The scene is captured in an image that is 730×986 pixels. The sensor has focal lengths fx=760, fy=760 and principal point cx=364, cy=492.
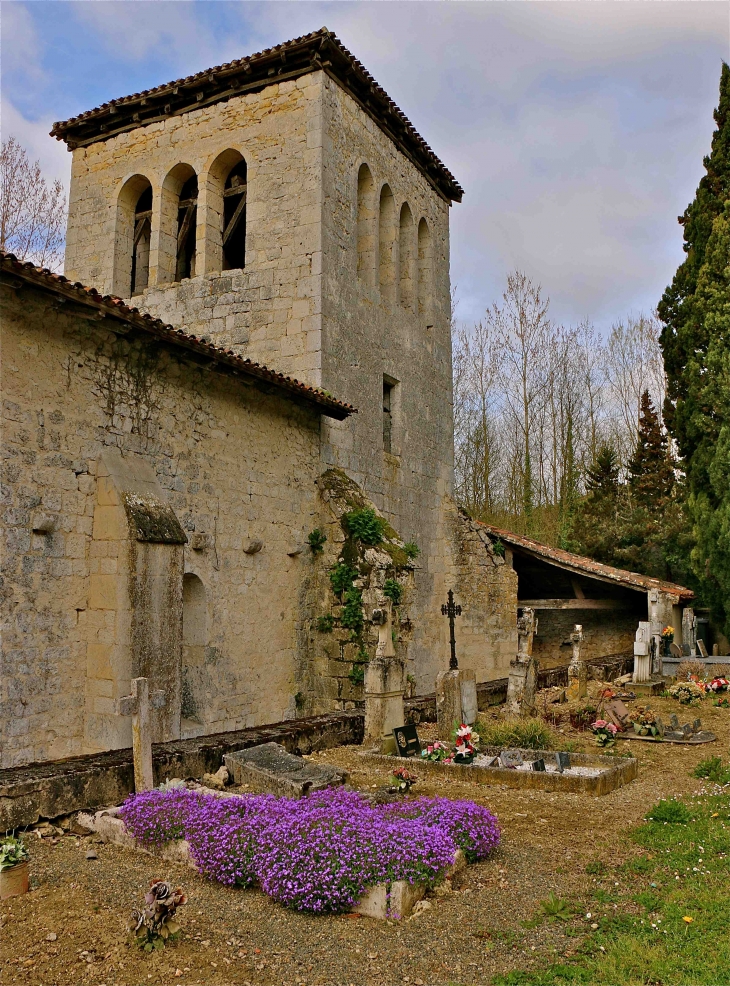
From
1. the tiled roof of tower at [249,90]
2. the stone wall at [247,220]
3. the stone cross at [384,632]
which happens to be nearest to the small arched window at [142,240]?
the stone wall at [247,220]

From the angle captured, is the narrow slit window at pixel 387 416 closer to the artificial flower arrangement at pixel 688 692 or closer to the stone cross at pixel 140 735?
the artificial flower arrangement at pixel 688 692

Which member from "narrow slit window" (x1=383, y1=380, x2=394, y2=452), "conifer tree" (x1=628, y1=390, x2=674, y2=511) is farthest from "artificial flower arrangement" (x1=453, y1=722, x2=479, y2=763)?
"conifer tree" (x1=628, y1=390, x2=674, y2=511)

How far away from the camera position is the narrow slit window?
14.9m

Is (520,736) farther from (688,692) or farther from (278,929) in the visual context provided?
(688,692)

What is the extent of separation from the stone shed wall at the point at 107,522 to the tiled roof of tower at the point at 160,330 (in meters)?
0.34

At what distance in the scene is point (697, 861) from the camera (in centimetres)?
521

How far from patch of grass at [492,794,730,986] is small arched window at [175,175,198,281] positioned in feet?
41.1

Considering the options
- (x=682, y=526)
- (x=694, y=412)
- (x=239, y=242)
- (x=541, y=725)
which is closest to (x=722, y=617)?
(x=682, y=526)

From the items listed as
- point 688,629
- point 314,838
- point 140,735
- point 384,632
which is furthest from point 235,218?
point 688,629

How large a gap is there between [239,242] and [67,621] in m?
9.68

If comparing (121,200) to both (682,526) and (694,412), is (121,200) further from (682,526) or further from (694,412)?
(682,526)

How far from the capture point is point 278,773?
6.82 meters

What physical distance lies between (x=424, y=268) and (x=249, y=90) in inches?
205

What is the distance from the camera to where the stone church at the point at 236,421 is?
764 centimetres
